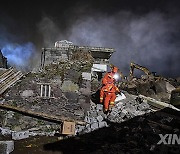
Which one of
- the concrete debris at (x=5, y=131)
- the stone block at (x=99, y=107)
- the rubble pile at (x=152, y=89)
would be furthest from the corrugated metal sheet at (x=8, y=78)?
the rubble pile at (x=152, y=89)

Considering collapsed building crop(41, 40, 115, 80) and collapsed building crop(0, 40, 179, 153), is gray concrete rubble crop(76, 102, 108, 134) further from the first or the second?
collapsed building crop(41, 40, 115, 80)

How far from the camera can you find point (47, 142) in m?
7.61

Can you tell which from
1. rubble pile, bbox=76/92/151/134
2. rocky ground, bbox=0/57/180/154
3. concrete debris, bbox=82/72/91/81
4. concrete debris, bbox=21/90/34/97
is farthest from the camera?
concrete debris, bbox=82/72/91/81

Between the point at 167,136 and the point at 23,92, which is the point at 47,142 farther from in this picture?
the point at 167,136

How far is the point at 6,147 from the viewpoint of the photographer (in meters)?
7.05

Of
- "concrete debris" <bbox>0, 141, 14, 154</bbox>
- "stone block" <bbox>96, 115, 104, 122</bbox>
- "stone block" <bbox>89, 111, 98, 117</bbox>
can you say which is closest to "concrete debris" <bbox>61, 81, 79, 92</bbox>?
"stone block" <bbox>89, 111, 98, 117</bbox>

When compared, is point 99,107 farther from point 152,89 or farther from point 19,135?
point 152,89

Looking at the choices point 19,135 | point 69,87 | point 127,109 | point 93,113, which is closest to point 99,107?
point 93,113

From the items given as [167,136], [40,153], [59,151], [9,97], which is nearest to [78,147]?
[59,151]

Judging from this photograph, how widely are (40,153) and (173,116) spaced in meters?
4.58

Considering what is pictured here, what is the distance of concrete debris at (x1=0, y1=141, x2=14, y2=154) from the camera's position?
274 inches

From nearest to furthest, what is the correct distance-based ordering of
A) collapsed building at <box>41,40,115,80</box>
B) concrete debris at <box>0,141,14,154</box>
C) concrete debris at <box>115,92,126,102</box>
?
concrete debris at <box>0,141,14,154</box> < concrete debris at <box>115,92,126,102</box> < collapsed building at <box>41,40,115,80</box>

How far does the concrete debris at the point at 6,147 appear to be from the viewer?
6.97 meters

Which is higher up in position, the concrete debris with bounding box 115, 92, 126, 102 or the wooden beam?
the concrete debris with bounding box 115, 92, 126, 102
